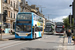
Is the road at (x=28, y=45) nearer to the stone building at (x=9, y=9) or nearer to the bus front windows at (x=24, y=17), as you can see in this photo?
the bus front windows at (x=24, y=17)

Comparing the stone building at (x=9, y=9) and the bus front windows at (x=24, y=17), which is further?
the stone building at (x=9, y=9)

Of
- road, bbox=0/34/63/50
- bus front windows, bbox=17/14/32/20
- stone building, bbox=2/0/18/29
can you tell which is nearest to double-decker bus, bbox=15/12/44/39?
bus front windows, bbox=17/14/32/20

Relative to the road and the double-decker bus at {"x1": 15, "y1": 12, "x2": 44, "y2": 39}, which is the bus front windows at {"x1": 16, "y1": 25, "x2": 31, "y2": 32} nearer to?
the double-decker bus at {"x1": 15, "y1": 12, "x2": 44, "y2": 39}

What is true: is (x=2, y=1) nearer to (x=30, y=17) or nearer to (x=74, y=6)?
(x=30, y=17)

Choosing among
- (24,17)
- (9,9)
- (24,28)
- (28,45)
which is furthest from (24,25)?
(9,9)

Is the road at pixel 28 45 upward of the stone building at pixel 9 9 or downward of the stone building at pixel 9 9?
downward

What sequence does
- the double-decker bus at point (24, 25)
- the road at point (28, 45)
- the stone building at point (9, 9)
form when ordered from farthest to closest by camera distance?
the stone building at point (9, 9), the double-decker bus at point (24, 25), the road at point (28, 45)

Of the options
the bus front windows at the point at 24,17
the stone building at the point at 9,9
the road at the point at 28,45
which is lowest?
the road at the point at 28,45

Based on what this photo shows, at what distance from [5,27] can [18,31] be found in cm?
2816

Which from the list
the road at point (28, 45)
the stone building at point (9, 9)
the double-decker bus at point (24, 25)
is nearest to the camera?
the road at point (28, 45)

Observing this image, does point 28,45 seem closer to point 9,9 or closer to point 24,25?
point 24,25

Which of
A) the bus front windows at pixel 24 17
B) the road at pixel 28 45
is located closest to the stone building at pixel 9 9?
the bus front windows at pixel 24 17

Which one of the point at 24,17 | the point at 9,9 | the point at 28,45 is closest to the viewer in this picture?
the point at 28,45

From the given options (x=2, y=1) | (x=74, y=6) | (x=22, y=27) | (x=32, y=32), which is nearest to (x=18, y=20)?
(x=22, y=27)
